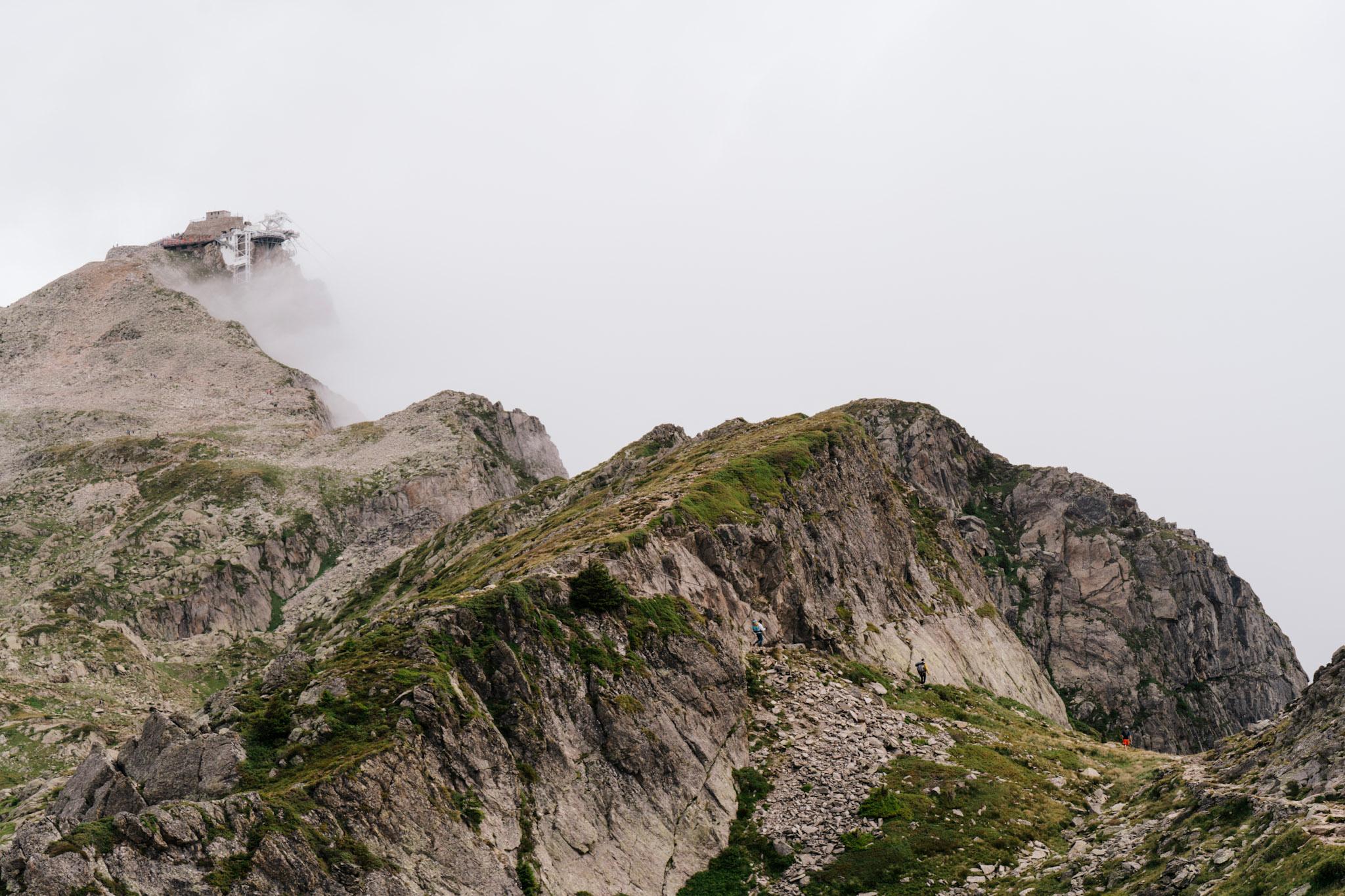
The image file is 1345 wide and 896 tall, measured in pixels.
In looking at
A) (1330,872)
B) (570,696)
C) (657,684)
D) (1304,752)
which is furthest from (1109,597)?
(1330,872)

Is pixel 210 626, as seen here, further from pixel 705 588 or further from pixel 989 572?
pixel 989 572

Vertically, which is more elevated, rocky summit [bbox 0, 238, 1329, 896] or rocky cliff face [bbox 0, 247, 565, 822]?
rocky cliff face [bbox 0, 247, 565, 822]

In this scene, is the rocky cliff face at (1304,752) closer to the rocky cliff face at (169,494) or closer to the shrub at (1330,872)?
the shrub at (1330,872)

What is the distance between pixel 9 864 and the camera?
83.0ft

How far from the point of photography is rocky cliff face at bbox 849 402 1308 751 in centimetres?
10731

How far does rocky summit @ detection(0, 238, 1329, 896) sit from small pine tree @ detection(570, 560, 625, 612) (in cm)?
22

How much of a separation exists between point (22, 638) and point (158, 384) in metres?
98.3

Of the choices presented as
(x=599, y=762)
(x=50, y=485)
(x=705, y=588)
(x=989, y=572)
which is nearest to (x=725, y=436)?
(x=705, y=588)

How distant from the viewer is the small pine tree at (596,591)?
4569 cm

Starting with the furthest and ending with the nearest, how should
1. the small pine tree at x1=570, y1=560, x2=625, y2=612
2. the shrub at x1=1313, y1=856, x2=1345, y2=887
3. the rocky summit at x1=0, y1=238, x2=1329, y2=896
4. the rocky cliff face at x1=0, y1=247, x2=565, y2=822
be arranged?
the rocky cliff face at x1=0, y1=247, x2=565, y2=822 < the small pine tree at x1=570, y1=560, x2=625, y2=612 < the rocky summit at x1=0, y1=238, x2=1329, y2=896 < the shrub at x1=1313, y1=856, x2=1345, y2=887

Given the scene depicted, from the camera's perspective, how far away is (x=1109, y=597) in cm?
11300

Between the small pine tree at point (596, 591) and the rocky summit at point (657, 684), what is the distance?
0.22 m

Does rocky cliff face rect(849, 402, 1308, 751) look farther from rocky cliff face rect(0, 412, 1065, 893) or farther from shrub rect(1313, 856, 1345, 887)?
shrub rect(1313, 856, 1345, 887)

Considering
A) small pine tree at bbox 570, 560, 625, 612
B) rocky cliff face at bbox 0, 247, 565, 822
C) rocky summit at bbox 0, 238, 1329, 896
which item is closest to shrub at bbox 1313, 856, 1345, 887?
rocky summit at bbox 0, 238, 1329, 896
